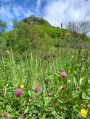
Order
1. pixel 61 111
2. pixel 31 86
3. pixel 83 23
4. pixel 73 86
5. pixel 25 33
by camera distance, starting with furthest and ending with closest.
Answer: pixel 25 33, pixel 83 23, pixel 31 86, pixel 73 86, pixel 61 111

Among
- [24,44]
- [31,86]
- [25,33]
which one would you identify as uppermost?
[25,33]

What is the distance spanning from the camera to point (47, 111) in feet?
2.17

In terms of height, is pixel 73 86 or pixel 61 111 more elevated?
pixel 73 86

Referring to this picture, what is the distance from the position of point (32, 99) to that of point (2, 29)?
17507 millimetres

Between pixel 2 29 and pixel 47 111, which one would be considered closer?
pixel 47 111

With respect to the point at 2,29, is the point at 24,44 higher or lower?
lower

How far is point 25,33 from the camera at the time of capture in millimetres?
8883

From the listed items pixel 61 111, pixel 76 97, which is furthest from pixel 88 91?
pixel 61 111

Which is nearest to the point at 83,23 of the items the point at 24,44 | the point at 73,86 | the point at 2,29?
the point at 24,44

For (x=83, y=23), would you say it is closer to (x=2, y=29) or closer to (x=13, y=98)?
(x=13, y=98)

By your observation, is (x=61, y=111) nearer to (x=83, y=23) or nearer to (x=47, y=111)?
(x=47, y=111)

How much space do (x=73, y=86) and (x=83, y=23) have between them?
7.60 meters

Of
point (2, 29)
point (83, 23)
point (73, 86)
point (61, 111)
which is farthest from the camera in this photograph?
point (2, 29)

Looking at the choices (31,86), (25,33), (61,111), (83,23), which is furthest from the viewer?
(25,33)
